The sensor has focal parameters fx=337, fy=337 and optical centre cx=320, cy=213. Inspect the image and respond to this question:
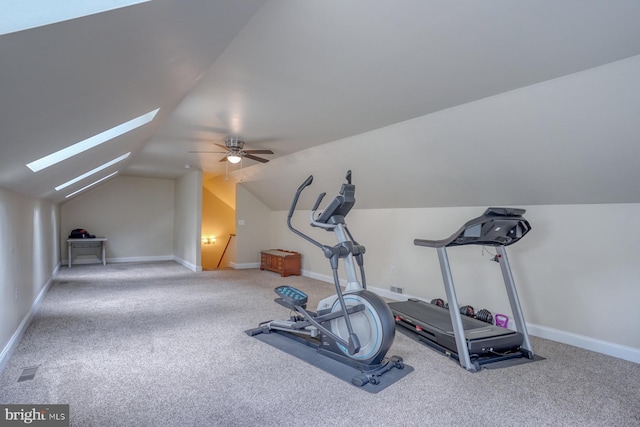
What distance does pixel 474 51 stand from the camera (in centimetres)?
210

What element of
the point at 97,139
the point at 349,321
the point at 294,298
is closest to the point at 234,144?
the point at 97,139

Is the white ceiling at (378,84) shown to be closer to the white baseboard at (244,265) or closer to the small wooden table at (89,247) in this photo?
the white baseboard at (244,265)

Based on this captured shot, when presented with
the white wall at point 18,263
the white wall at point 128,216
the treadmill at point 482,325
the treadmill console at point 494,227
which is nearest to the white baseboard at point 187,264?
the white wall at point 128,216

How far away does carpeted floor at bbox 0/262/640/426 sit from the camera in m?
2.12

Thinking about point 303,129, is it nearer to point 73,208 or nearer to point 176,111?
point 176,111

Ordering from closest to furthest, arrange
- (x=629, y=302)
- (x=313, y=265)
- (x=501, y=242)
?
(x=629, y=302) < (x=501, y=242) < (x=313, y=265)

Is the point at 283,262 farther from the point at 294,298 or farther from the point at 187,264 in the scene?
the point at 294,298

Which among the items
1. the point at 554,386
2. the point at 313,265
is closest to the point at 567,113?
the point at 554,386

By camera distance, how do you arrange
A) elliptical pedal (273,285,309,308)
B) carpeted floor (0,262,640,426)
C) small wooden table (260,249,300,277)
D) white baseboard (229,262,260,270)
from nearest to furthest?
carpeted floor (0,262,640,426) → elliptical pedal (273,285,309,308) → small wooden table (260,249,300,277) → white baseboard (229,262,260,270)

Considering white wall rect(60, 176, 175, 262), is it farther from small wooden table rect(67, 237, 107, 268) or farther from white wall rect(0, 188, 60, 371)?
white wall rect(0, 188, 60, 371)

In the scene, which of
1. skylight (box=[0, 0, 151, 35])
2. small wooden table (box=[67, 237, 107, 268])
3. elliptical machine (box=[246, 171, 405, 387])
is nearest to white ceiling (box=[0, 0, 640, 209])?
skylight (box=[0, 0, 151, 35])

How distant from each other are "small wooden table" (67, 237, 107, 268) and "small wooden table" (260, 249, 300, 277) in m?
3.95

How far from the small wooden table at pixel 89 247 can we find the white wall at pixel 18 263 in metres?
2.77

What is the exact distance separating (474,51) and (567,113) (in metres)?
1.03
